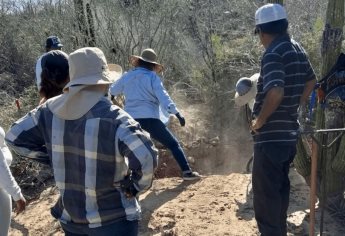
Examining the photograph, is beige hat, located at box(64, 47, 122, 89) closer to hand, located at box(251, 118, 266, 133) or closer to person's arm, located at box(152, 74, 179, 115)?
hand, located at box(251, 118, 266, 133)

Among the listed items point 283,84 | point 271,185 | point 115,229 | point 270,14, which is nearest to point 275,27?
point 270,14

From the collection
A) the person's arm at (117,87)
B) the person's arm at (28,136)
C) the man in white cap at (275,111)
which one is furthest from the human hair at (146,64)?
the person's arm at (28,136)

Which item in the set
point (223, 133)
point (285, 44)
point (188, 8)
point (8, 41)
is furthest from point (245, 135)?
point (8, 41)

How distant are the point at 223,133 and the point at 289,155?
5266mm

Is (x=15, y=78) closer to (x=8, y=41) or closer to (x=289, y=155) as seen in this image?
(x=8, y=41)

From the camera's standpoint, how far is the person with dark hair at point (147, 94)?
5.95m

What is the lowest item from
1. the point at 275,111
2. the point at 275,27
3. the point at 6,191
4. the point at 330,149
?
the point at 330,149

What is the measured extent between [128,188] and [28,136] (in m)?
0.64

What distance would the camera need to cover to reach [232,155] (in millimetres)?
8453

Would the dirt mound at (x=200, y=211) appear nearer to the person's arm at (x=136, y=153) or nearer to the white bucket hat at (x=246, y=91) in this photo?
the white bucket hat at (x=246, y=91)

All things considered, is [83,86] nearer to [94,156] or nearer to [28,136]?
[94,156]

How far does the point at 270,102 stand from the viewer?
368 cm

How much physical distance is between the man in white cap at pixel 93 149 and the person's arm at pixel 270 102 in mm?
1258

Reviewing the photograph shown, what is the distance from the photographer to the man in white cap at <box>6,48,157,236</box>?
265cm
